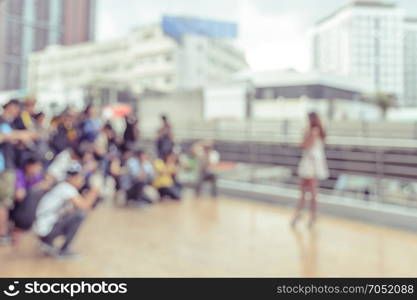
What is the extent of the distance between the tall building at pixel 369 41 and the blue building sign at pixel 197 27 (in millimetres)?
2552

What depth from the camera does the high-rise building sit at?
14.5ft

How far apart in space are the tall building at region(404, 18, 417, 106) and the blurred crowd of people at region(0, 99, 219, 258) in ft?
8.29

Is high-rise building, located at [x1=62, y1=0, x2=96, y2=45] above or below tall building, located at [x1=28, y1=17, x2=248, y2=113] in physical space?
below

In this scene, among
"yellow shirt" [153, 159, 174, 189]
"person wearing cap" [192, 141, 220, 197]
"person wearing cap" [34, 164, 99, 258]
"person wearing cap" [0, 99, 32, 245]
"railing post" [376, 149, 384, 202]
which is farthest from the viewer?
"person wearing cap" [192, 141, 220, 197]

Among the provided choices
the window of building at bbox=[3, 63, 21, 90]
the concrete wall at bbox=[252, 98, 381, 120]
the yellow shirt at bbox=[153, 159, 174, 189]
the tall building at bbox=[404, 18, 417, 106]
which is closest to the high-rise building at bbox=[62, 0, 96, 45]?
the window of building at bbox=[3, 63, 21, 90]

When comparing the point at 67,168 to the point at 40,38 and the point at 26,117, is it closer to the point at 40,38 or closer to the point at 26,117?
the point at 26,117

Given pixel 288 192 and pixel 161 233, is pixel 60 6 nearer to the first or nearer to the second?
pixel 161 233

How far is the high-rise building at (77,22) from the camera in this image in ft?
14.5

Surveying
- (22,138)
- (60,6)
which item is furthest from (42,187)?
(60,6)

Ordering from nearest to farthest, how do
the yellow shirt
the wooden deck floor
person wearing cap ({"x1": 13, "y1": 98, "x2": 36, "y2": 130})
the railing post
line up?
the wooden deck floor
person wearing cap ({"x1": 13, "y1": 98, "x2": 36, "y2": 130})
the railing post
the yellow shirt

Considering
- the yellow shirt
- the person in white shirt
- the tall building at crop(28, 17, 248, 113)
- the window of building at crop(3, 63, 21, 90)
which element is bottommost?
the yellow shirt

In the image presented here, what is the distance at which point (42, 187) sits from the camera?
298cm

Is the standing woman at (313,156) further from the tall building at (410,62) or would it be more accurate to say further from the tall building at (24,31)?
the tall building at (24,31)

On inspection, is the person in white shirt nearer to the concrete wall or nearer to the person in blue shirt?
the person in blue shirt
